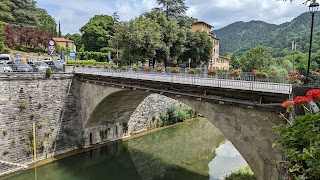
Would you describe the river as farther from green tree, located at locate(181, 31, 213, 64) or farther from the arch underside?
green tree, located at locate(181, 31, 213, 64)

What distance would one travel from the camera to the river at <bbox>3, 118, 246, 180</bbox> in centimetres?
1800

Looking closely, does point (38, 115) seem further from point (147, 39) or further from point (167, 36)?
point (167, 36)

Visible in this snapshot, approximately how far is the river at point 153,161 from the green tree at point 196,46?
1859 centimetres

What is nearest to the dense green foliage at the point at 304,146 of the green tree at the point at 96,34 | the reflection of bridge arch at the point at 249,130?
the reflection of bridge arch at the point at 249,130

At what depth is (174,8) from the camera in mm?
45656

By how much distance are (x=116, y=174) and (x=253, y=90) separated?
12.6 meters

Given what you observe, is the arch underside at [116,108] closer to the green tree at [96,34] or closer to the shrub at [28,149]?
the shrub at [28,149]

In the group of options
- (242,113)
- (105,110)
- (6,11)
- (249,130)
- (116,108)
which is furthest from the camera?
(6,11)

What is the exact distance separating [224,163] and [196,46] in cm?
2567

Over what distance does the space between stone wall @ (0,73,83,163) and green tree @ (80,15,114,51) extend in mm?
37590

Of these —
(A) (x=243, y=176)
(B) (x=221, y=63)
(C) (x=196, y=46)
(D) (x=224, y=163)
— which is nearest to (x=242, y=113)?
(A) (x=243, y=176)

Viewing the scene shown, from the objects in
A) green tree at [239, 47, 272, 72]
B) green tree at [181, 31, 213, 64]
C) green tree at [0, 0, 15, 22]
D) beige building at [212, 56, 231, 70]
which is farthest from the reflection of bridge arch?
beige building at [212, 56, 231, 70]

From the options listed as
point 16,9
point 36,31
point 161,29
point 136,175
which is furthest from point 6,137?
point 16,9

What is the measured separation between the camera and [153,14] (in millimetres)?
37000
